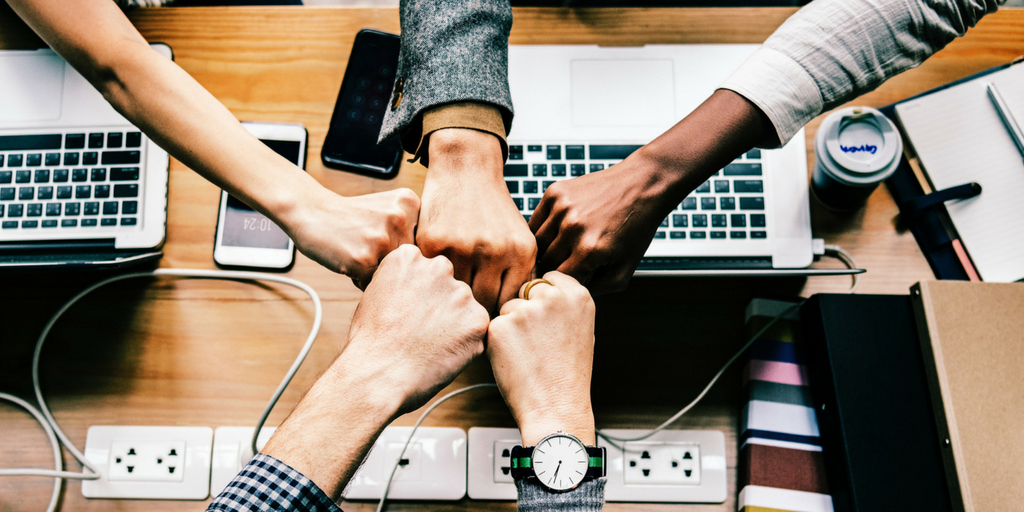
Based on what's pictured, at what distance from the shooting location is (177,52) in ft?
2.72

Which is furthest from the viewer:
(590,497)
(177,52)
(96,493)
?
(177,52)

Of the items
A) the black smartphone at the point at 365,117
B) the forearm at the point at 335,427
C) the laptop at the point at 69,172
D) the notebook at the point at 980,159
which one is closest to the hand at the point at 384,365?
the forearm at the point at 335,427

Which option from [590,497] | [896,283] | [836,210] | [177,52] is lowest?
[590,497]

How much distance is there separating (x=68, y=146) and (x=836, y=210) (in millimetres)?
1070

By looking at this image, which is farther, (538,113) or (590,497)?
(538,113)

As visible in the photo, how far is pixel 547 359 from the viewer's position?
58 cm

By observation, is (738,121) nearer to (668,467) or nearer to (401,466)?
(668,467)

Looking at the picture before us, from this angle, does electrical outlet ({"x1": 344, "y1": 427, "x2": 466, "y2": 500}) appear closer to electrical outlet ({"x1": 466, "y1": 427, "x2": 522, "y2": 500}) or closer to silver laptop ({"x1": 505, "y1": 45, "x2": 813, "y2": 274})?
electrical outlet ({"x1": 466, "y1": 427, "x2": 522, "y2": 500})

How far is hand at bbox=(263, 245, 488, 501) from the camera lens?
52 cm

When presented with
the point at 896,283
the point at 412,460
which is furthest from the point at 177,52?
the point at 896,283

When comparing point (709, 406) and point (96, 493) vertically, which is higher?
point (709, 406)

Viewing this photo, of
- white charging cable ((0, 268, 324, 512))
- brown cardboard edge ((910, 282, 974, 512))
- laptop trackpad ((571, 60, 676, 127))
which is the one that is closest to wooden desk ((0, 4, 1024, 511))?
white charging cable ((0, 268, 324, 512))

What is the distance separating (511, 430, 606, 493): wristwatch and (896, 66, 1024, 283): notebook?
607mm

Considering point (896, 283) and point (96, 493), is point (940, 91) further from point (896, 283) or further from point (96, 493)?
point (96, 493)
